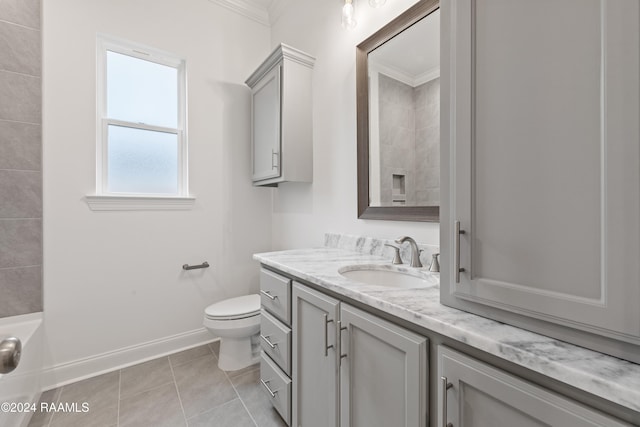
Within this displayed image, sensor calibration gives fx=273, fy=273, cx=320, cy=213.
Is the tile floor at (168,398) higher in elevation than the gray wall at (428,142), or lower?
lower

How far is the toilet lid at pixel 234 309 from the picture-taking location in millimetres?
1942

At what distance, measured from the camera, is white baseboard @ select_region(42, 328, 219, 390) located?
1850mm

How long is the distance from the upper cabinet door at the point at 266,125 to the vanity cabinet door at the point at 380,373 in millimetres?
1471

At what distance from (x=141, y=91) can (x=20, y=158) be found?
0.94m

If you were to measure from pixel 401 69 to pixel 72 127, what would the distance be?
2.24m

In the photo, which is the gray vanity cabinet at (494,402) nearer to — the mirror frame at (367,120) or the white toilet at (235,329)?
the mirror frame at (367,120)

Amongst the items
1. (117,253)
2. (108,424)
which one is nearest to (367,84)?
(117,253)

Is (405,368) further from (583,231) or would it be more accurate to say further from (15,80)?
(15,80)

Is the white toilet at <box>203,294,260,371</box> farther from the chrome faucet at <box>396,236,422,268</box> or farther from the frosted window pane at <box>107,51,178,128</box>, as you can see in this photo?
the frosted window pane at <box>107,51,178,128</box>

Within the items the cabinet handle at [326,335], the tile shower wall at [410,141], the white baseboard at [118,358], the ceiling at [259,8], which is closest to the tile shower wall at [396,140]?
the tile shower wall at [410,141]

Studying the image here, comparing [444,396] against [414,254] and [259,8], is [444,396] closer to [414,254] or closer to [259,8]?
[414,254]

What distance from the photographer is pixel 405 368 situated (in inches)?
31.0

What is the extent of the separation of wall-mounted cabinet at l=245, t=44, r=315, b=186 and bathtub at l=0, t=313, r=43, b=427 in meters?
1.79

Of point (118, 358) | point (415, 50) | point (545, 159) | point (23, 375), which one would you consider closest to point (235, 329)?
point (118, 358)
